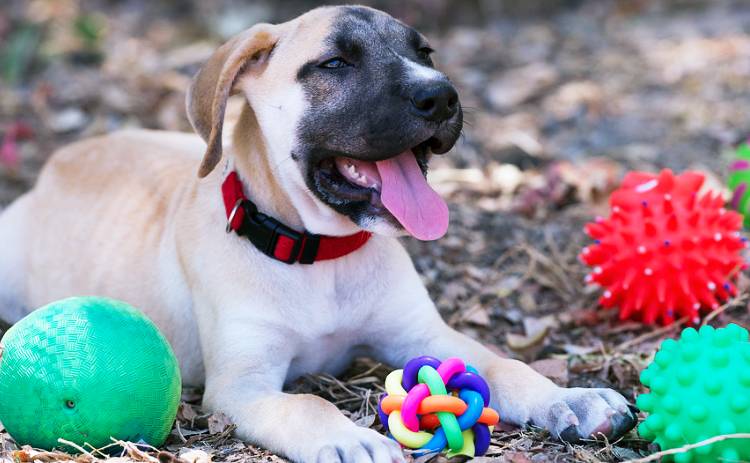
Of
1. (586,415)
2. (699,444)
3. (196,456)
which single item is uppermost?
(699,444)

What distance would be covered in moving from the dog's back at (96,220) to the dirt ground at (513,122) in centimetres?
78

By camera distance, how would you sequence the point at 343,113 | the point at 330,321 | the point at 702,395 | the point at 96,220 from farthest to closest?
1. the point at 96,220
2. the point at 330,321
3. the point at 343,113
4. the point at 702,395

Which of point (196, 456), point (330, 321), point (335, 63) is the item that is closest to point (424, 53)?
point (335, 63)

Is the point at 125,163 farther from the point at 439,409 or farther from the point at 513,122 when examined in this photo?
the point at 513,122

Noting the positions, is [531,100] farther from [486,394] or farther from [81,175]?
[486,394]

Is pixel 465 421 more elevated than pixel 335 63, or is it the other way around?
pixel 335 63

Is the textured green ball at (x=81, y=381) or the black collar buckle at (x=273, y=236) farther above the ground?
the black collar buckle at (x=273, y=236)

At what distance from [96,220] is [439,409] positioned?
2481 millimetres

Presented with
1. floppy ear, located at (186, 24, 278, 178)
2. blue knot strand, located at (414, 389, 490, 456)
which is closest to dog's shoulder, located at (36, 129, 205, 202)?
floppy ear, located at (186, 24, 278, 178)

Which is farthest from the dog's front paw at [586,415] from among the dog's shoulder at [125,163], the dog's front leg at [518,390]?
the dog's shoulder at [125,163]

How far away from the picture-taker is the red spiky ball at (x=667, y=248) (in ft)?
14.1

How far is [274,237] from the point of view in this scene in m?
3.80

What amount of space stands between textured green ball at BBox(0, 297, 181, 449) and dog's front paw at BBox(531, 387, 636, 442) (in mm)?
1318

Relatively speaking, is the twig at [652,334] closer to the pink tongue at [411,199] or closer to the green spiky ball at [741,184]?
the green spiky ball at [741,184]
